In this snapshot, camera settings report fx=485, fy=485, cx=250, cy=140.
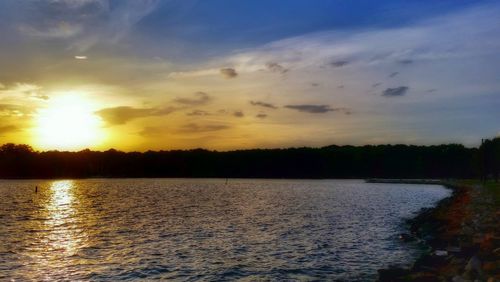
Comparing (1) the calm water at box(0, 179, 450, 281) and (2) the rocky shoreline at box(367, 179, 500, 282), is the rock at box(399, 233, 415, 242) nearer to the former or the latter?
(2) the rocky shoreline at box(367, 179, 500, 282)

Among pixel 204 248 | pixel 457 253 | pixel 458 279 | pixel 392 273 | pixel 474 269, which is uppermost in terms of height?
pixel 474 269

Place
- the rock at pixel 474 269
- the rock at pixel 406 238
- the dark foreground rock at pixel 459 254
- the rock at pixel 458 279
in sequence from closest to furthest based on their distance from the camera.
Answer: the rock at pixel 458 279 → the rock at pixel 474 269 → the dark foreground rock at pixel 459 254 → the rock at pixel 406 238

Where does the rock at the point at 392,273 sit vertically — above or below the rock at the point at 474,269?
below

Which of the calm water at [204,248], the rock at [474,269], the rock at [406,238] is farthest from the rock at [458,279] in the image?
the rock at [406,238]

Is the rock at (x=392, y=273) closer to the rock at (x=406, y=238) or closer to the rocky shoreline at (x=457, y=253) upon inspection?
the rocky shoreline at (x=457, y=253)

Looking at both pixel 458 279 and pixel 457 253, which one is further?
pixel 457 253

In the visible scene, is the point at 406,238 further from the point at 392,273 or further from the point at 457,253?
the point at 392,273

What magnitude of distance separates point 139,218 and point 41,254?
31.3m

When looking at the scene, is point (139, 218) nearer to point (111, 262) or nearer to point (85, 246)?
point (85, 246)

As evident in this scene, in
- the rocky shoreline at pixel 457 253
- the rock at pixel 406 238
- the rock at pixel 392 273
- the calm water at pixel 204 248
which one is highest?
the rocky shoreline at pixel 457 253

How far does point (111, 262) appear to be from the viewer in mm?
37469

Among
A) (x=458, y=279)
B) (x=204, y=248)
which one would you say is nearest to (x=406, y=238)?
(x=204, y=248)

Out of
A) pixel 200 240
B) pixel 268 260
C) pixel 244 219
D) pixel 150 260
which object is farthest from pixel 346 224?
pixel 150 260

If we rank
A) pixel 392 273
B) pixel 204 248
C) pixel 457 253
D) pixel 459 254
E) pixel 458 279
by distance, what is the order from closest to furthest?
pixel 458 279 < pixel 392 273 < pixel 459 254 < pixel 457 253 < pixel 204 248
